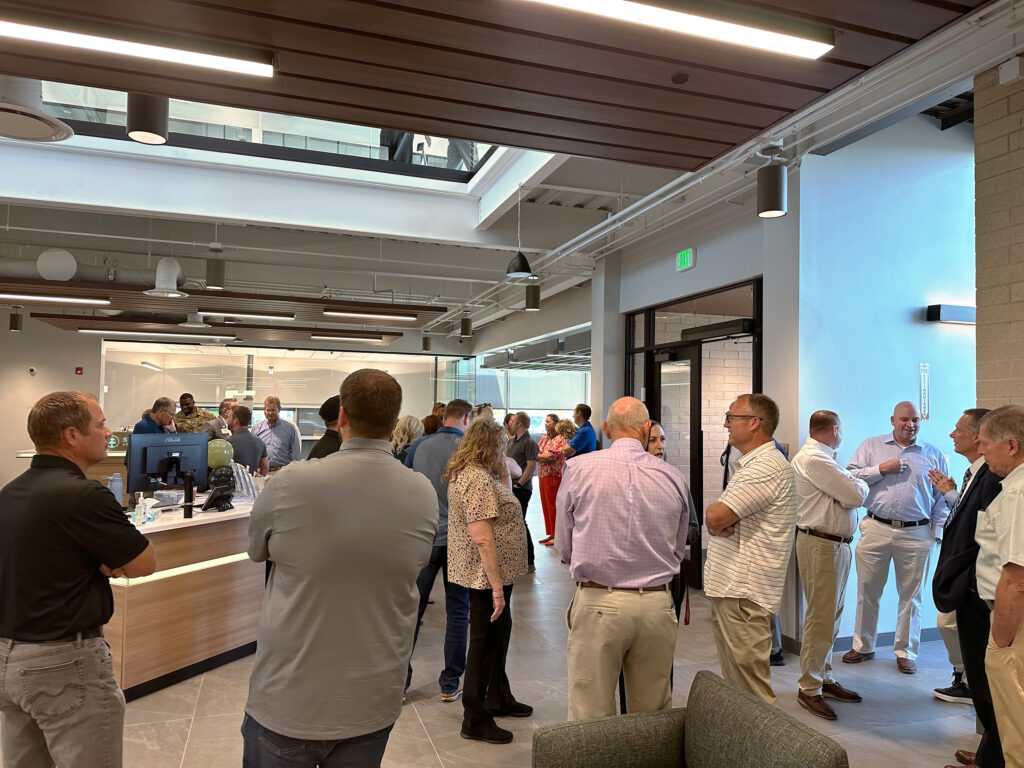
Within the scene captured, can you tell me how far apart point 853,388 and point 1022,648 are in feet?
10.2

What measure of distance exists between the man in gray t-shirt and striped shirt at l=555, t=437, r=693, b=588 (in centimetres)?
113

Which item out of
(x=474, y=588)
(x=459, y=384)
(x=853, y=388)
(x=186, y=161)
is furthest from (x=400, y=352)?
(x=474, y=588)

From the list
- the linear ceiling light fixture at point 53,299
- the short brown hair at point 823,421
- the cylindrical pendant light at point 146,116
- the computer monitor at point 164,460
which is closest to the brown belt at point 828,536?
the short brown hair at point 823,421

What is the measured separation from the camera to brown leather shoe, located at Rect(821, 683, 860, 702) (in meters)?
4.34

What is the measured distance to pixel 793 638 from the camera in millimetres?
5293

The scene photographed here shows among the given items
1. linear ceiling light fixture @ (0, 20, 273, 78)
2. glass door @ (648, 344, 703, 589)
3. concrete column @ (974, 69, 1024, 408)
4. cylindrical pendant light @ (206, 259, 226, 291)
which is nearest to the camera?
linear ceiling light fixture @ (0, 20, 273, 78)

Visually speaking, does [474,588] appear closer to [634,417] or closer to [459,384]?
[634,417]

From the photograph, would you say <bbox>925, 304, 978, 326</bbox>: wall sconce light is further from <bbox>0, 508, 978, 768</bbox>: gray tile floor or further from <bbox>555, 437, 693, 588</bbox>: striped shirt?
<bbox>555, 437, 693, 588</bbox>: striped shirt

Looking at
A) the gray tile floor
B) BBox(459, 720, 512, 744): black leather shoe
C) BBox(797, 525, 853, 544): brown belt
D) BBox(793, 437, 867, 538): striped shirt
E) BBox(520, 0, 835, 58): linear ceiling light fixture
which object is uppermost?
BBox(520, 0, 835, 58): linear ceiling light fixture

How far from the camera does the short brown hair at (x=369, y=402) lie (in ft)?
6.33

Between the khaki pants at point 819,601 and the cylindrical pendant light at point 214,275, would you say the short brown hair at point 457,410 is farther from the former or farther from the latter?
the cylindrical pendant light at point 214,275

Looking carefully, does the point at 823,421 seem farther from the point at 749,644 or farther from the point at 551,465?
the point at 551,465

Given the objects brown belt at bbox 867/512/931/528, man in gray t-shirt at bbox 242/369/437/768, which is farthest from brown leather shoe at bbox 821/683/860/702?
man in gray t-shirt at bbox 242/369/437/768

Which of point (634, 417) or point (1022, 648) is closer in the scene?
point (1022, 648)
